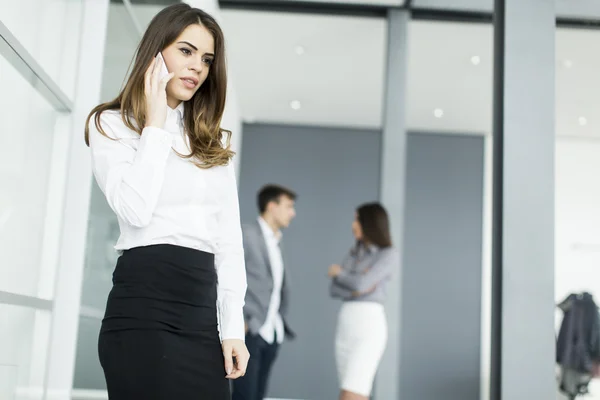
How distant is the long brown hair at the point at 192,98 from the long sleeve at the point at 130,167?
2 cm

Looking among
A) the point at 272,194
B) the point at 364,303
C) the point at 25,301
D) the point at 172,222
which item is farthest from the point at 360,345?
the point at 172,222

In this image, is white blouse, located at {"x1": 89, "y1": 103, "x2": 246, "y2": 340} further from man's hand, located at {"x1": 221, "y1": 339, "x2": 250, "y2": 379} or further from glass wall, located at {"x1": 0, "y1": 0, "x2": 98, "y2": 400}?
glass wall, located at {"x1": 0, "y1": 0, "x2": 98, "y2": 400}

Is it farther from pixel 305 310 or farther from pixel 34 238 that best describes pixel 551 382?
pixel 305 310

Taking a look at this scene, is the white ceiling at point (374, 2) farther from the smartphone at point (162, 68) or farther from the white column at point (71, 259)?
the smartphone at point (162, 68)

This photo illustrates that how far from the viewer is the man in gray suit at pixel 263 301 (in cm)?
396

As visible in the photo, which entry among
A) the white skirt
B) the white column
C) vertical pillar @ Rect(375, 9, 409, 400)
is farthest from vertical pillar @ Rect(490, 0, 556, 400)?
vertical pillar @ Rect(375, 9, 409, 400)

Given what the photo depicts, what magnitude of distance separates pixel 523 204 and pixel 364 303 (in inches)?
78.8

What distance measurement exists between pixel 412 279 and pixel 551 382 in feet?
18.7

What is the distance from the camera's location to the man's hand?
1390mm

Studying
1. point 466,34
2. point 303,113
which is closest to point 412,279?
point 303,113

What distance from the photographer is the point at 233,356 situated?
141 centimetres

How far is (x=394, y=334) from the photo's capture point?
4902 mm

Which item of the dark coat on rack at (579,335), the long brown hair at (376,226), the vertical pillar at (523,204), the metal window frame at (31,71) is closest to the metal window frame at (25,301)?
the metal window frame at (31,71)

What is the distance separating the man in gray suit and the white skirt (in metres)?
0.34
